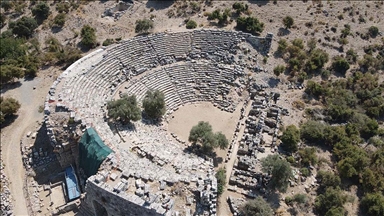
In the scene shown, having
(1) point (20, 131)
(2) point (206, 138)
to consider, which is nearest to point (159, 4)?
(1) point (20, 131)

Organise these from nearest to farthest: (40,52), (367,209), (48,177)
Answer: (367,209) → (48,177) → (40,52)

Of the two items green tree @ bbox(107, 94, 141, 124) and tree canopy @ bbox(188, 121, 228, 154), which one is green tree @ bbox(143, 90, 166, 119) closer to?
green tree @ bbox(107, 94, 141, 124)

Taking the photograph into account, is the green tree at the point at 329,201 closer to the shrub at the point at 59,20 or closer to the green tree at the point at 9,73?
the green tree at the point at 9,73

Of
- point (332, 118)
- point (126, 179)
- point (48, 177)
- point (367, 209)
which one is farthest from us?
point (332, 118)

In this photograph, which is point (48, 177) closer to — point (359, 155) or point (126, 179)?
point (126, 179)

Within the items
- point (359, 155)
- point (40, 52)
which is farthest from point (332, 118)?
point (40, 52)

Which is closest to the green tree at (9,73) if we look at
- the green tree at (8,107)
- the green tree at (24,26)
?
the green tree at (8,107)

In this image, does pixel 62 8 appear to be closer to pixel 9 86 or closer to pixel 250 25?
pixel 9 86
